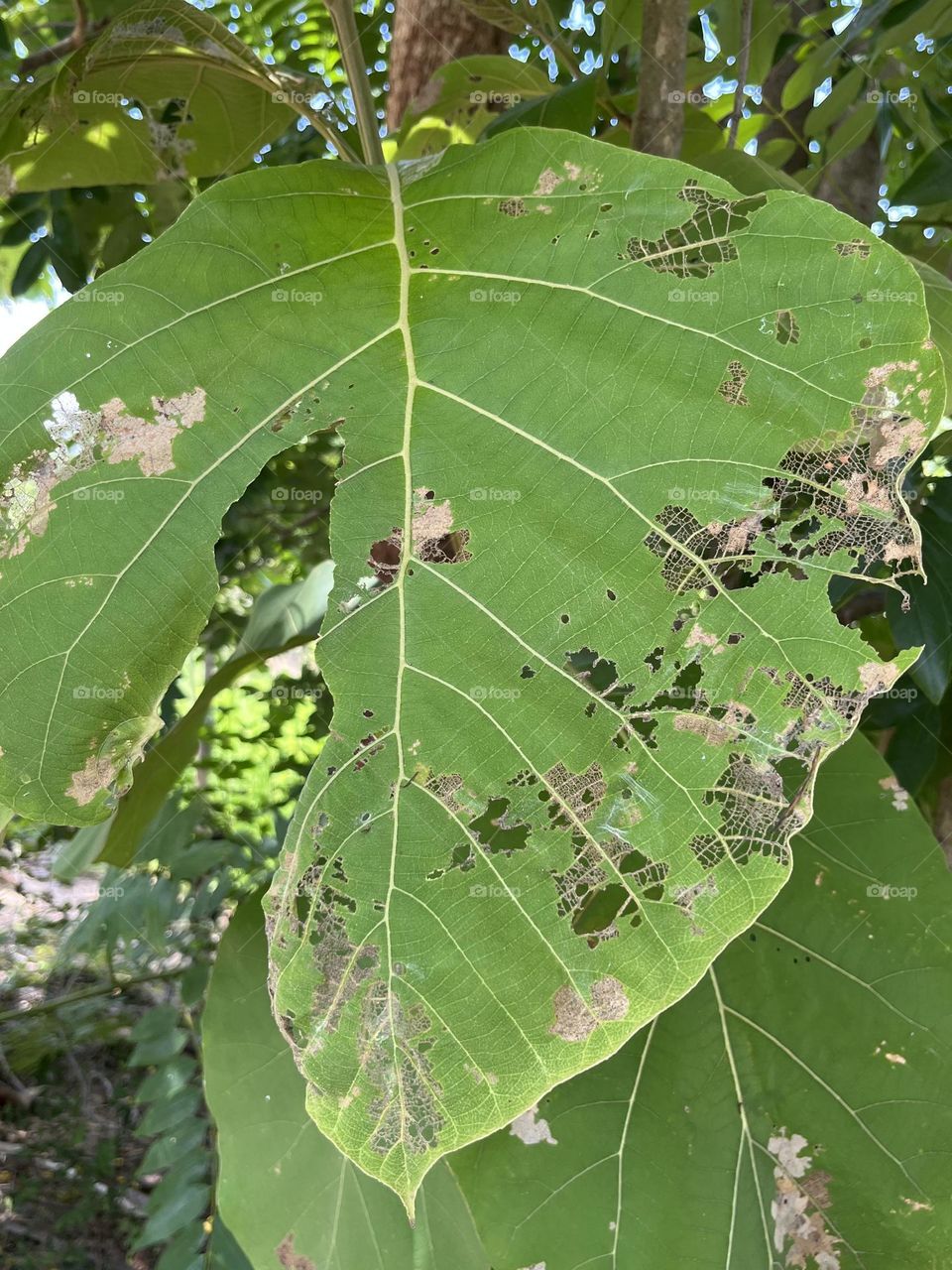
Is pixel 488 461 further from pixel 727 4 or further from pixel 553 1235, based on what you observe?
pixel 727 4

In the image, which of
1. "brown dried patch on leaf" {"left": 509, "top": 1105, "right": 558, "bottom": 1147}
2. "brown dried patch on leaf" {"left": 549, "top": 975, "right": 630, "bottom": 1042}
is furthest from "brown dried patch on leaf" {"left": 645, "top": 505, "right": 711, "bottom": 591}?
"brown dried patch on leaf" {"left": 509, "top": 1105, "right": 558, "bottom": 1147}

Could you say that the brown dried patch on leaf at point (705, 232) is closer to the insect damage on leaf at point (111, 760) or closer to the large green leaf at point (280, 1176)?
the insect damage on leaf at point (111, 760)

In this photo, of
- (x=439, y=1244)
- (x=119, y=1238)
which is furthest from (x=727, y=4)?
(x=119, y=1238)

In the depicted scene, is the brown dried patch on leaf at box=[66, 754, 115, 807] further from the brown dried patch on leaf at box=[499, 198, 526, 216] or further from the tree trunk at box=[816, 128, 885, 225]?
the tree trunk at box=[816, 128, 885, 225]

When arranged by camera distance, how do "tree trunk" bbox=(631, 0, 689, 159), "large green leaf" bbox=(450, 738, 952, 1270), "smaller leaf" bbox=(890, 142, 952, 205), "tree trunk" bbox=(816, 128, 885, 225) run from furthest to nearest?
"tree trunk" bbox=(816, 128, 885, 225) < "smaller leaf" bbox=(890, 142, 952, 205) < "tree trunk" bbox=(631, 0, 689, 159) < "large green leaf" bbox=(450, 738, 952, 1270)

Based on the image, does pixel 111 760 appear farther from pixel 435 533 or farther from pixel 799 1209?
pixel 799 1209

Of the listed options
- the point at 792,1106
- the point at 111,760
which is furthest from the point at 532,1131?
the point at 111,760
